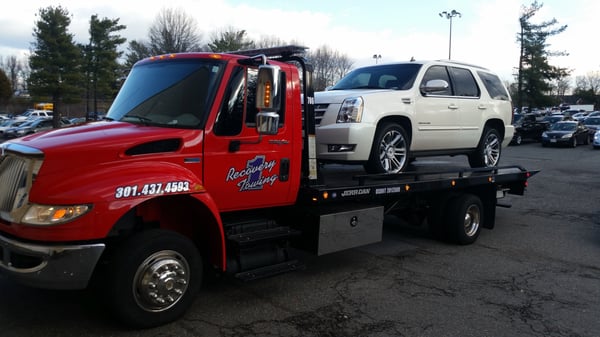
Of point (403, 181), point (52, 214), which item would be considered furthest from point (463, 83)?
point (52, 214)

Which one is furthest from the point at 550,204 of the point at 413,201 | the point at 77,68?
the point at 77,68

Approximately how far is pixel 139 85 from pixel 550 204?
383 inches

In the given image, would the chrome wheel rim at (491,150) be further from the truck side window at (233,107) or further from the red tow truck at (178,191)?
the truck side window at (233,107)

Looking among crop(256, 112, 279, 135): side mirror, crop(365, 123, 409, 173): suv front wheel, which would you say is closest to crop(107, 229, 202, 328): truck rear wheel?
crop(256, 112, 279, 135): side mirror

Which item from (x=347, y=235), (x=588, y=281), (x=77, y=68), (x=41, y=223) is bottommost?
(x=588, y=281)

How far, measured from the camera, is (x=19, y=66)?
4168 inches

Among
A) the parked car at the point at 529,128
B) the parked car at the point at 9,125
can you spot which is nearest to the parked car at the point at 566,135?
the parked car at the point at 529,128

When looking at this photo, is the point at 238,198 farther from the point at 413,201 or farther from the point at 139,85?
the point at 413,201

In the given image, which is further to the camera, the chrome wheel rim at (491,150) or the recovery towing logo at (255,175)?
the chrome wheel rim at (491,150)

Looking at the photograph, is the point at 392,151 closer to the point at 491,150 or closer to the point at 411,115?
the point at 411,115

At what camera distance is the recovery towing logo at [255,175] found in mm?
4734

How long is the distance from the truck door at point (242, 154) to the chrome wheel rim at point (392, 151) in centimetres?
192

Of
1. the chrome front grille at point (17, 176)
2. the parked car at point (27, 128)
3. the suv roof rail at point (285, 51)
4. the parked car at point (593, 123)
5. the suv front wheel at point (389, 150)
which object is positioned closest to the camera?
the chrome front grille at point (17, 176)

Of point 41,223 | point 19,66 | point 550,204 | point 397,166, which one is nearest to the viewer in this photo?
point 41,223
